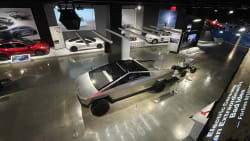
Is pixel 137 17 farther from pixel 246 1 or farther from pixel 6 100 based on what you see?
pixel 6 100

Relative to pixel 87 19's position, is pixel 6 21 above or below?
below

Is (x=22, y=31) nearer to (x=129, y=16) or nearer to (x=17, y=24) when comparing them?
(x=17, y=24)

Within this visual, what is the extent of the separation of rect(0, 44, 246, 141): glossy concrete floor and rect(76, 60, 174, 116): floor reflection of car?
51 cm

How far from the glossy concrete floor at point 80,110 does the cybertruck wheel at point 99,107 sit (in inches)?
7.3

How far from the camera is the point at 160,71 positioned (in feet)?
15.1

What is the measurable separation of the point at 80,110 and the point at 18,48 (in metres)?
6.49

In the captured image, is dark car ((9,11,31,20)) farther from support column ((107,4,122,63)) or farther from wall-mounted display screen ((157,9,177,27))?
wall-mounted display screen ((157,9,177,27))

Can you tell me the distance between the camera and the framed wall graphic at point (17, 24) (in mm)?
7574

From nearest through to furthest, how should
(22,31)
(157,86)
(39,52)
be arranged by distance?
(157,86)
(39,52)
(22,31)

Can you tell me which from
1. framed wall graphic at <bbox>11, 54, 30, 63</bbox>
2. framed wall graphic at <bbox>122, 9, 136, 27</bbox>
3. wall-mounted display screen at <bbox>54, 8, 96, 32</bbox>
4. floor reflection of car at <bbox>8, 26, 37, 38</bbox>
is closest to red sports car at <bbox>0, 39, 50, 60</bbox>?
framed wall graphic at <bbox>11, 54, 30, 63</bbox>

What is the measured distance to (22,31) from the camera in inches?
325

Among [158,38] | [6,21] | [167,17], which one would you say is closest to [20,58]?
[6,21]

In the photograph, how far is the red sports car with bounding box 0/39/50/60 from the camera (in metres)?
6.80

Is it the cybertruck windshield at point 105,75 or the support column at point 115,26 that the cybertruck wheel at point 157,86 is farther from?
the support column at point 115,26
